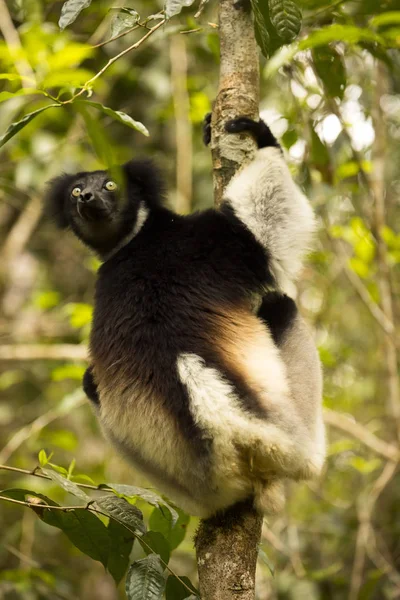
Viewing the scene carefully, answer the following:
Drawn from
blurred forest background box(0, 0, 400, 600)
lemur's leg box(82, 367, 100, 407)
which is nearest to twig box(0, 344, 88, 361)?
blurred forest background box(0, 0, 400, 600)

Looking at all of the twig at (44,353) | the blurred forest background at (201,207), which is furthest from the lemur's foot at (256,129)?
the twig at (44,353)

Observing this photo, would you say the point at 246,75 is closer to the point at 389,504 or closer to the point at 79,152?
the point at 79,152

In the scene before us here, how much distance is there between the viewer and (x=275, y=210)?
8.21ft

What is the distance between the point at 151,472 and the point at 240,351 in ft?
2.01

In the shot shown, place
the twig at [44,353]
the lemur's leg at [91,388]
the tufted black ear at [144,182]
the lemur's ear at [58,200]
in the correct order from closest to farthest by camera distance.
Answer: the lemur's leg at [91,388] < the tufted black ear at [144,182] < the lemur's ear at [58,200] < the twig at [44,353]

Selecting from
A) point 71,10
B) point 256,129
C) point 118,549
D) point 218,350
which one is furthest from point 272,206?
point 118,549

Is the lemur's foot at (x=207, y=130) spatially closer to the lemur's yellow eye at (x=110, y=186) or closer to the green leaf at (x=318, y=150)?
the lemur's yellow eye at (x=110, y=186)

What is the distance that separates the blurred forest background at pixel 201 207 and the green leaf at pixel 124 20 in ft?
0.07

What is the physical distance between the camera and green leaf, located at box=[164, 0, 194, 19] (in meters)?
2.04

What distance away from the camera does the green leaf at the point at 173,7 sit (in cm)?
204

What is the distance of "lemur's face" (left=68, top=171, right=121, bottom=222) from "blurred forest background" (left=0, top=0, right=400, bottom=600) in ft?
1.51

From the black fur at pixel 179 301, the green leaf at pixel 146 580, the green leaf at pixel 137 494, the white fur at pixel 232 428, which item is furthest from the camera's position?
the black fur at pixel 179 301

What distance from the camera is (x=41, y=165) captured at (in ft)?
17.1

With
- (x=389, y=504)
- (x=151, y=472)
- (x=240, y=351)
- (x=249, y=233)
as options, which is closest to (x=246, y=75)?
(x=249, y=233)
